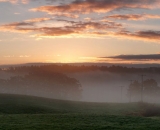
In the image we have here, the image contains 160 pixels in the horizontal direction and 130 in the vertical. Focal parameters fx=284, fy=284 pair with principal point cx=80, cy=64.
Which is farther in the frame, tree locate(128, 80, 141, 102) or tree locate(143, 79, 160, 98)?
tree locate(128, 80, 141, 102)

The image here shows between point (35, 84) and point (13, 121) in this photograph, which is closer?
point (13, 121)

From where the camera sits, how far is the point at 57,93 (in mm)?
182125

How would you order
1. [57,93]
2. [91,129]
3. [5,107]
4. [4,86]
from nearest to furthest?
[91,129]
[5,107]
[57,93]
[4,86]

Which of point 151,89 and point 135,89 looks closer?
point 151,89

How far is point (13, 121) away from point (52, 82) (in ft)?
490

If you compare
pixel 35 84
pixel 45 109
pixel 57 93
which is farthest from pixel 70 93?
pixel 45 109

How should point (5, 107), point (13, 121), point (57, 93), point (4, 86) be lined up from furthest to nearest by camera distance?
point (4, 86)
point (57, 93)
point (5, 107)
point (13, 121)

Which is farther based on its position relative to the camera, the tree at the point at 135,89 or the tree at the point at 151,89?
the tree at the point at 135,89

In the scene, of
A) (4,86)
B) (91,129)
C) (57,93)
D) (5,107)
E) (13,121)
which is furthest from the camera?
(4,86)

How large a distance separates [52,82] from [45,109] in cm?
12514

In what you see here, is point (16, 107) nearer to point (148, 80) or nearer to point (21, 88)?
point (21, 88)

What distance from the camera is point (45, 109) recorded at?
63.8 metres

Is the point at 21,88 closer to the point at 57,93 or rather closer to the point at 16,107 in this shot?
the point at 57,93

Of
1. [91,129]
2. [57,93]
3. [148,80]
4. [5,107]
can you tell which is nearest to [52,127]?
[91,129]
